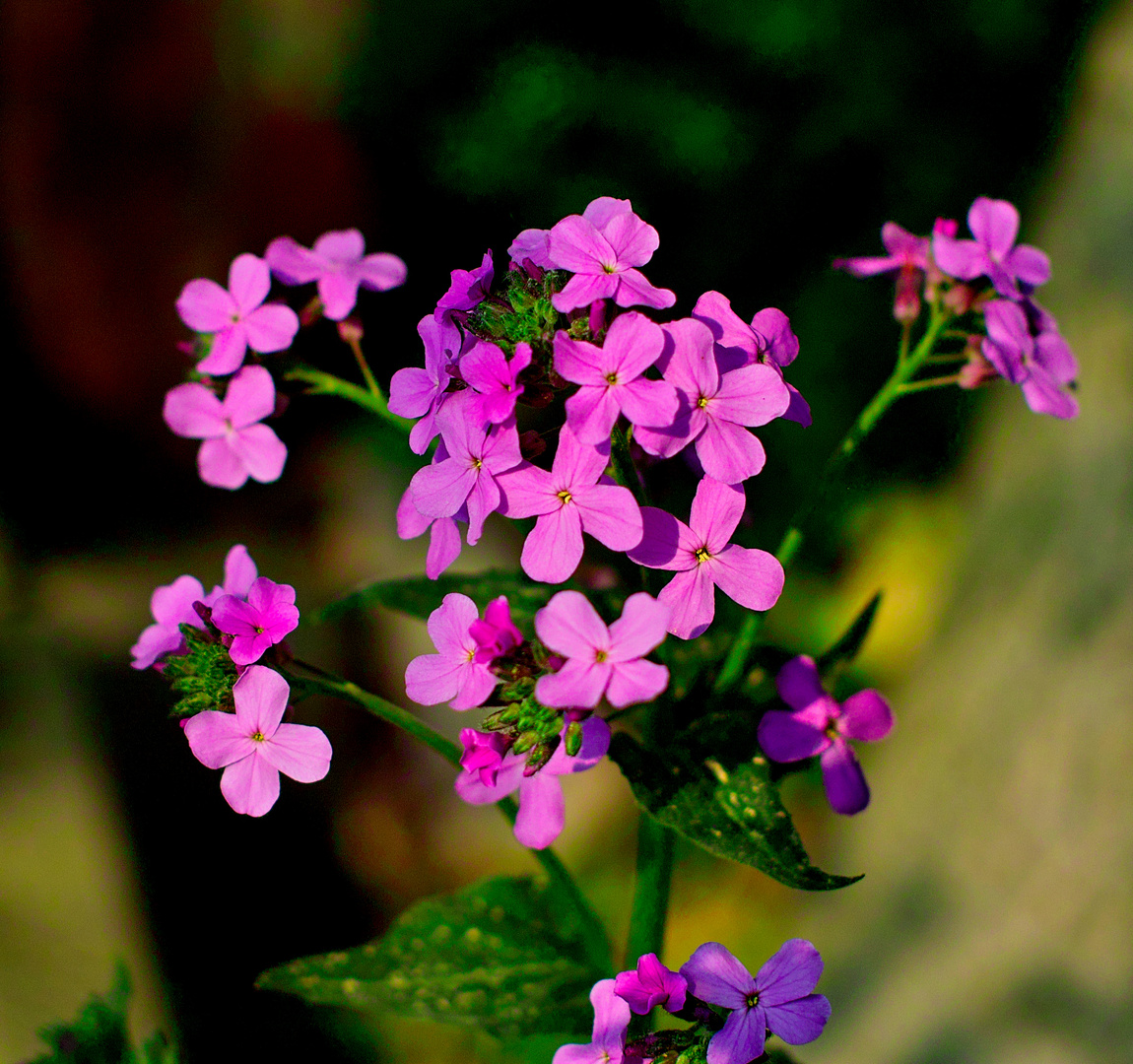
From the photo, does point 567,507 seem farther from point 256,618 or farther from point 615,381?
point 256,618

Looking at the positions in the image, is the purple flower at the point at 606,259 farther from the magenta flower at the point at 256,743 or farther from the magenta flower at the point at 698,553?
the magenta flower at the point at 256,743

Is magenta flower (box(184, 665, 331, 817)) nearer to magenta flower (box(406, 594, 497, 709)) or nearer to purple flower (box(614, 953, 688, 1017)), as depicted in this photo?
magenta flower (box(406, 594, 497, 709))

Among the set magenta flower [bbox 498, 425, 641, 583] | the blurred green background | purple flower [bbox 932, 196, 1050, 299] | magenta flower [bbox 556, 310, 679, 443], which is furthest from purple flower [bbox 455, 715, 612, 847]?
the blurred green background

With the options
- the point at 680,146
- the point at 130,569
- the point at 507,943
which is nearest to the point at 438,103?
the point at 680,146

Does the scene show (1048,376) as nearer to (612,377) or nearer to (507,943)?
(612,377)

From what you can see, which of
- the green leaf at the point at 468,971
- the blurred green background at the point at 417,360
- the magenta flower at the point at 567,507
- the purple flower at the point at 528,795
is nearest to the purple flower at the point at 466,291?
the magenta flower at the point at 567,507

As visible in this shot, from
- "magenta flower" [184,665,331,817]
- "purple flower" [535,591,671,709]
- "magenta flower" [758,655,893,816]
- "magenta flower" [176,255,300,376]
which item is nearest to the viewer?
"purple flower" [535,591,671,709]
